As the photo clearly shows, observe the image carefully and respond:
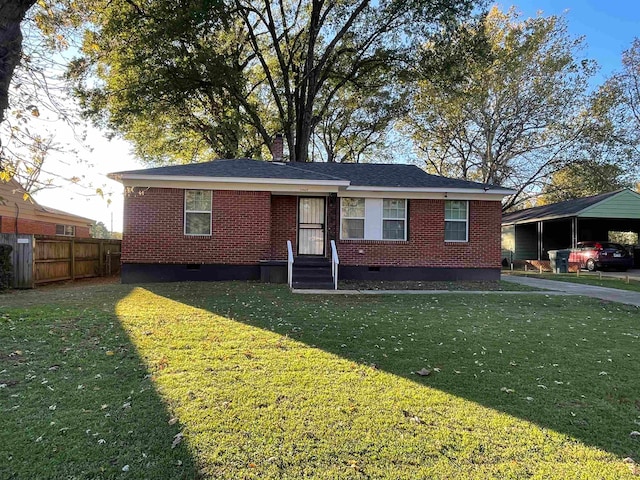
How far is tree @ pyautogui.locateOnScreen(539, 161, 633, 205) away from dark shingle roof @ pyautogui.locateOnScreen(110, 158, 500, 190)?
17.6m

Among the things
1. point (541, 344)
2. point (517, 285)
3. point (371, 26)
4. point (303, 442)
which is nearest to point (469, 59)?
point (371, 26)

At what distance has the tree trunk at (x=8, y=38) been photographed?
3.25 m

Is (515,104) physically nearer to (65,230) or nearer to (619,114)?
(619,114)

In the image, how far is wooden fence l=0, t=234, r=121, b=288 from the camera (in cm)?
1073

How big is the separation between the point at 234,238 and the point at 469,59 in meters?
15.5

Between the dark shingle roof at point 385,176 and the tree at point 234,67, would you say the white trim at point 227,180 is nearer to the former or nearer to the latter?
the dark shingle roof at point 385,176

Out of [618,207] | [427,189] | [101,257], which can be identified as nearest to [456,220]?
[427,189]

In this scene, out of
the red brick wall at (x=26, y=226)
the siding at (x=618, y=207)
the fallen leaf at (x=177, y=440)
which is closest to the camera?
the fallen leaf at (x=177, y=440)

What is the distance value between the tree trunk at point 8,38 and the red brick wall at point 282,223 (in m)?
9.40

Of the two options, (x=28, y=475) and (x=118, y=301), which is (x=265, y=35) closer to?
(x=118, y=301)

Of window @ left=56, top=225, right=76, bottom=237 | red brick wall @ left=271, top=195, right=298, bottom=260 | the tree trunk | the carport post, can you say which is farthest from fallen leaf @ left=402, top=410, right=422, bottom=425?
the carport post

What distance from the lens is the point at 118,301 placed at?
8.16m

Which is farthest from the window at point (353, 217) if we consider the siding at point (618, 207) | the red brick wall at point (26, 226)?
the red brick wall at point (26, 226)

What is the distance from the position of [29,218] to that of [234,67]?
41.4 ft
